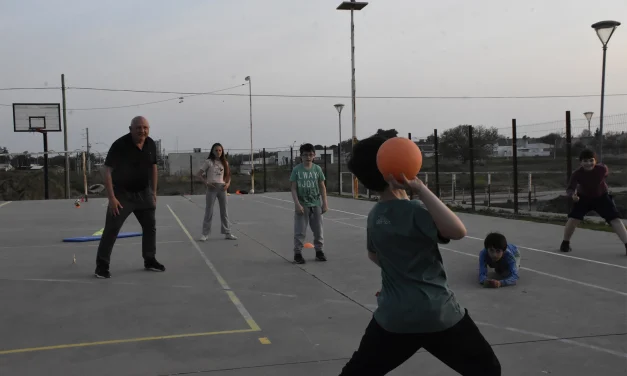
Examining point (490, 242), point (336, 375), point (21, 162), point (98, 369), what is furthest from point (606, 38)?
point (21, 162)

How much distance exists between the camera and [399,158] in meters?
2.27

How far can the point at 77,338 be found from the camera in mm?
4797

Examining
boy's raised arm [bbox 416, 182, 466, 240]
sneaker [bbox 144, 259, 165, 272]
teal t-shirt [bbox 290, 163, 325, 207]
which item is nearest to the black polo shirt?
sneaker [bbox 144, 259, 165, 272]

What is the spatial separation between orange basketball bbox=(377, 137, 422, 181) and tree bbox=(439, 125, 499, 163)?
16.7 meters

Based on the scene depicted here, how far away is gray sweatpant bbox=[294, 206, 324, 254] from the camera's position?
813 cm

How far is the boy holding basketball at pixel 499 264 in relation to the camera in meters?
6.30

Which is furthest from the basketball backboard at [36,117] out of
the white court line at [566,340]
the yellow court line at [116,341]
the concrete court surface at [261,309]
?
the white court line at [566,340]

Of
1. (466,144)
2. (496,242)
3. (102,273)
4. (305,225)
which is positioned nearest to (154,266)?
(102,273)

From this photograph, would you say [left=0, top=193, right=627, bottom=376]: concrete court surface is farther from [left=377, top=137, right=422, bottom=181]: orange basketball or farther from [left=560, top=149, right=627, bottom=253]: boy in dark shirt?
[left=377, top=137, right=422, bottom=181]: orange basketball

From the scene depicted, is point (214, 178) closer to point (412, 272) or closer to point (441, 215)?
point (412, 272)

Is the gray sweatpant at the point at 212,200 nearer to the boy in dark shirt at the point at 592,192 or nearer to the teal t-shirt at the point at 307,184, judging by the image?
the teal t-shirt at the point at 307,184

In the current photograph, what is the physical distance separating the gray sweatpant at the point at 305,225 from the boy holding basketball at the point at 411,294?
559 centimetres

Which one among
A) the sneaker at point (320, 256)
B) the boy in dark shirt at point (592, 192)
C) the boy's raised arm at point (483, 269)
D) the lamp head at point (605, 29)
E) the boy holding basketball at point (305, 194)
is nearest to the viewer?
the boy's raised arm at point (483, 269)

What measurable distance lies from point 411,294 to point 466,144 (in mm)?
20607
